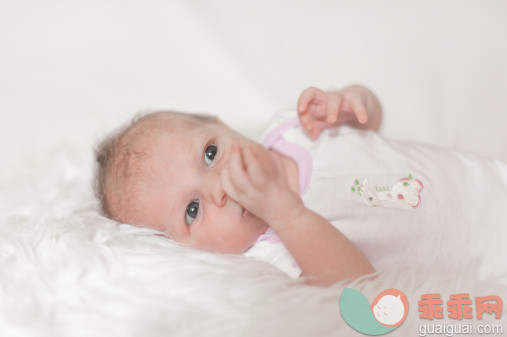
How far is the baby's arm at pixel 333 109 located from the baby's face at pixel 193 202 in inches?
9.9

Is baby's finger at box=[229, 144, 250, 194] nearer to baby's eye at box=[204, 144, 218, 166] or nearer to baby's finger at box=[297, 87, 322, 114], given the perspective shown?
baby's eye at box=[204, 144, 218, 166]

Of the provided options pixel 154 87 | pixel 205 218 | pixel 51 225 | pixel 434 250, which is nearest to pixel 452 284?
pixel 434 250

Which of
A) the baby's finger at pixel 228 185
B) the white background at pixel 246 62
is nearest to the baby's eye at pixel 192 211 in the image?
the baby's finger at pixel 228 185

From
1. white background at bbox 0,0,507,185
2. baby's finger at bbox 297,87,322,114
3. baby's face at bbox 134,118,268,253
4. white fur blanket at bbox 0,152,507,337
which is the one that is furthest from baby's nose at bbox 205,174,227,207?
white background at bbox 0,0,507,185

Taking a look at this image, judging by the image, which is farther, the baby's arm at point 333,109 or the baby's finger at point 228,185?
the baby's arm at point 333,109

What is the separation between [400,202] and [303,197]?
0.23 meters

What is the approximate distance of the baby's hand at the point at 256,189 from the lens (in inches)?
42.0

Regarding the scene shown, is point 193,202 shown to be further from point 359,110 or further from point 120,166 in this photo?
point 359,110

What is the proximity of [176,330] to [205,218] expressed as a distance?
0.32 metres

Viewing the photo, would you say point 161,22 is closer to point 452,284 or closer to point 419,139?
point 419,139

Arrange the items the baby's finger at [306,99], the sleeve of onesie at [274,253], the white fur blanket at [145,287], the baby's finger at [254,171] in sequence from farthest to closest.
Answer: the baby's finger at [306,99]
the sleeve of onesie at [274,253]
the baby's finger at [254,171]
the white fur blanket at [145,287]

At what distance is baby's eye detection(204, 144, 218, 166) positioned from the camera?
1204 millimetres

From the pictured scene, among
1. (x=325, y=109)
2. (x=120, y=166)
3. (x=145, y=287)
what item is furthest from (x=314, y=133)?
(x=145, y=287)

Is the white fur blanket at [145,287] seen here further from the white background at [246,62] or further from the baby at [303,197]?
the white background at [246,62]
